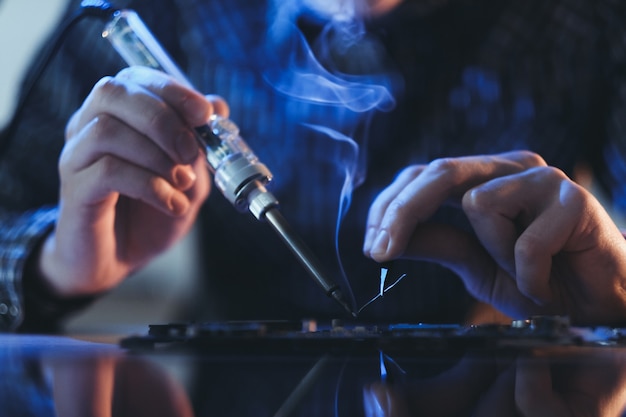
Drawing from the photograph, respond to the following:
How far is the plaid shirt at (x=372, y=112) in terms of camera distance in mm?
540

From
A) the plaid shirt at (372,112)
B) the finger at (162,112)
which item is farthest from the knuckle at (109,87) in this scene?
the plaid shirt at (372,112)

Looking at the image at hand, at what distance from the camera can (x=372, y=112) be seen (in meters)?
0.56

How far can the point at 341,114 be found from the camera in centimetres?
52

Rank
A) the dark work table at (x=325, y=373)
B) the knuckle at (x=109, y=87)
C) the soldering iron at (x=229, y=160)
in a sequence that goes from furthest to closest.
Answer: the knuckle at (x=109, y=87) < the soldering iron at (x=229, y=160) < the dark work table at (x=325, y=373)

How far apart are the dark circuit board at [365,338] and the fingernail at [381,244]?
0.06 m

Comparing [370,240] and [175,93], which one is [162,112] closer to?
[175,93]

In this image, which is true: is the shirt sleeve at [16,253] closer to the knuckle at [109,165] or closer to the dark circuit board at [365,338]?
the knuckle at [109,165]

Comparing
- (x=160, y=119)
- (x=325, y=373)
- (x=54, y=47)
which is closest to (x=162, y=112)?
(x=160, y=119)

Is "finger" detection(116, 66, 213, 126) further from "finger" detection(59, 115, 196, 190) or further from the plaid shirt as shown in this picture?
the plaid shirt

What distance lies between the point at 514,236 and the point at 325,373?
0.20 meters

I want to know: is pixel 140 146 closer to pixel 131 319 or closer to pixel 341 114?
pixel 341 114

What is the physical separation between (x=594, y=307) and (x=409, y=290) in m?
0.21

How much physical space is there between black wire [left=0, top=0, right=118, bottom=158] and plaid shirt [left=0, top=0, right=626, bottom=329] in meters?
0.09

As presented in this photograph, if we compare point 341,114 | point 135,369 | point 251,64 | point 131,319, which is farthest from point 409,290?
point 131,319
